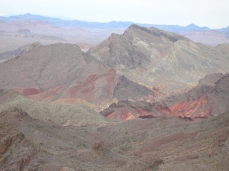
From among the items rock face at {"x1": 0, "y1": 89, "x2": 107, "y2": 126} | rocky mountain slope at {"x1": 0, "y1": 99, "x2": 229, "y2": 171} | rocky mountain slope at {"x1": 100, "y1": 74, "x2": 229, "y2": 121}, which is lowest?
rocky mountain slope at {"x1": 100, "y1": 74, "x2": 229, "y2": 121}

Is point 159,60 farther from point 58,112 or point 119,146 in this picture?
point 119,146

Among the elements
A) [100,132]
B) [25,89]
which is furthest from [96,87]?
[100,132]

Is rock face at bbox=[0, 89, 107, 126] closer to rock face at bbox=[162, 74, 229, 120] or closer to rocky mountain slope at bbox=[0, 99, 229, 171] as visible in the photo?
rocky mountain slope at bbox=[0, 99, 229, 171]

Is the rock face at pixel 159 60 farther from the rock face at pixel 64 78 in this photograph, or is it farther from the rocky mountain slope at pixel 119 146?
the rocky mountain slope at pixel 119 146

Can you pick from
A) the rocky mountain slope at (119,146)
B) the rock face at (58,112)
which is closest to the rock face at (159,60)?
the rock face at (58,112)

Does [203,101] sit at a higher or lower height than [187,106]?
higher

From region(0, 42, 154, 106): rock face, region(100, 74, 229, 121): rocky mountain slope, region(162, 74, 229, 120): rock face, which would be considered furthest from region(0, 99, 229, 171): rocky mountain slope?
region(0, 42, 154, 106): rock face

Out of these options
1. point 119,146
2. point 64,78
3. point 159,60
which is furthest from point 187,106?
point 159,60

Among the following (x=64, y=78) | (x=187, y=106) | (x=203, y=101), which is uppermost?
(x=203, y=101)

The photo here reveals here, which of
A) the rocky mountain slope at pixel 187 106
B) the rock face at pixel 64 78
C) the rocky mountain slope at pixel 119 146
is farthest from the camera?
the rock face at pixel 64 78
